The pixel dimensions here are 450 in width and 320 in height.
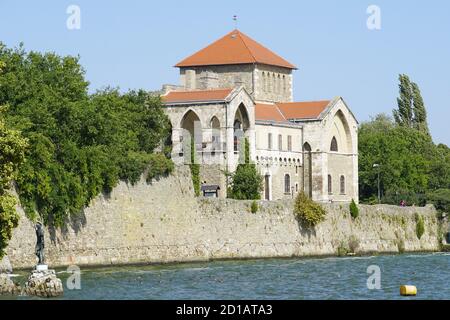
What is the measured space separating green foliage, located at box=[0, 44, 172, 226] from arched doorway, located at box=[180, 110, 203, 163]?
17.0 m

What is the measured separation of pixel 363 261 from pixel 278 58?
31847 millimetres

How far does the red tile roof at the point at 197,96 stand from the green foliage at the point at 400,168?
21007 millimetres

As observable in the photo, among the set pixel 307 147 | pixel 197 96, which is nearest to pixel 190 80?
pixel 307 147

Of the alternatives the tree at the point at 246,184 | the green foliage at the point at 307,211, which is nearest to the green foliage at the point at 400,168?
the tree at the point at 246,184

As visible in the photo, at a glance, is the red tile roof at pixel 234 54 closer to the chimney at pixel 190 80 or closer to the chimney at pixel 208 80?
the chimney at pixel 208 80

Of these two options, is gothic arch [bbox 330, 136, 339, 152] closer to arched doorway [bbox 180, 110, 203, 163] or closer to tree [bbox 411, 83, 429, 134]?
arched doorway [bbox 180, 110, 203, 163]

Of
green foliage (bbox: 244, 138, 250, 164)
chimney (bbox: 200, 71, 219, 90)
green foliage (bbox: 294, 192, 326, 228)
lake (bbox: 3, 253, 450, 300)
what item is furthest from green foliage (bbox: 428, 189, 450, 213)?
lake (bbox: 3, 253, 450, 300)

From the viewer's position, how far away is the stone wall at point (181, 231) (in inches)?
2506

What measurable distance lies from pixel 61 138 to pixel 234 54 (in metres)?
38.8

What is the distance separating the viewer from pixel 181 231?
71.2m

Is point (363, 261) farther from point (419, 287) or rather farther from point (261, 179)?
point (419, 287)

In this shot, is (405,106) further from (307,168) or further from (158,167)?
(158,167)

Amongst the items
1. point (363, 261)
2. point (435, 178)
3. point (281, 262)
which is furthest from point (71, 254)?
point (435, 178)

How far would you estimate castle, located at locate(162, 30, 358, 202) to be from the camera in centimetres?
8806
